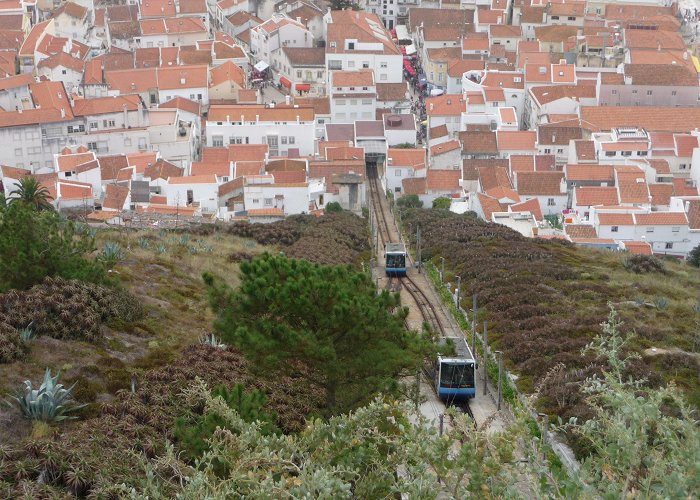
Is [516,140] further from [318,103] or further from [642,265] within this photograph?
[642,265]

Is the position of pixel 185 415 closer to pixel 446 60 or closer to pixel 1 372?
pixel 1 372

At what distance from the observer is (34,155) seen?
62.2 meters

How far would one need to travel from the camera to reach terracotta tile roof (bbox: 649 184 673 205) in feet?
181

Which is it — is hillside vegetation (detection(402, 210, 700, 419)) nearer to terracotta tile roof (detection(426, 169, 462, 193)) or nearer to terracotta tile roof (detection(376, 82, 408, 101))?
terracotta tile roof (detection(426, 169, 462, 193))

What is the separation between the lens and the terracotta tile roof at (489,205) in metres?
54.0

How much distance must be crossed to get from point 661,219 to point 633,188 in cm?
379

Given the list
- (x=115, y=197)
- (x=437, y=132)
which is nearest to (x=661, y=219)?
(x=437, y=132)

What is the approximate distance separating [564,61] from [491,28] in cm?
1183

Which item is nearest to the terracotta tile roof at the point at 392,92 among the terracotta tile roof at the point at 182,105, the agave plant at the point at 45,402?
the terracotta tile roof at the point at 182,105

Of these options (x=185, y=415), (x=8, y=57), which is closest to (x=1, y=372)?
(x=185, y=415)

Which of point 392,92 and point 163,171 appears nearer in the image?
point 163,171

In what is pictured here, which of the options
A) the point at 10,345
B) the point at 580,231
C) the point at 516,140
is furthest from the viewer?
the point at 516,140

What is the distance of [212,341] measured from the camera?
921 inches

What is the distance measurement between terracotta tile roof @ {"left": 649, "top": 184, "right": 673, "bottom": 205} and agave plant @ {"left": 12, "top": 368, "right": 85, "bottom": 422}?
4286 centimetres
